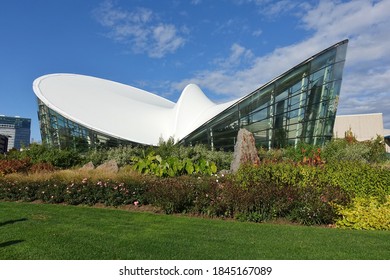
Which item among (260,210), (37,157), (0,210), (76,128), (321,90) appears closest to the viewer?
(260,210)

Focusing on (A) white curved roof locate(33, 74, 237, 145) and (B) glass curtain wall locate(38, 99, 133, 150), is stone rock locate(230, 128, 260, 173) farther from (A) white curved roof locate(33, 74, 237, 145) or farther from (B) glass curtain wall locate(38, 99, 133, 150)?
(B) glass curtain wall locate(38, 99, 133, 150)

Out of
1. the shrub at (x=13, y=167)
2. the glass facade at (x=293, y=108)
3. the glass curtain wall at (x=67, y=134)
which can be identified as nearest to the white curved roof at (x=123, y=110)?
the glass curtain wall at (x=67, y=134)

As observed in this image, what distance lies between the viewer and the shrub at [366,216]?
7.20 metres

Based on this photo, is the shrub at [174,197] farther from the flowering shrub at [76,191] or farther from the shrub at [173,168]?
the shrub at [173,168]

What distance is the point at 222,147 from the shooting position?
938 inches

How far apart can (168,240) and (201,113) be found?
22.7 metres

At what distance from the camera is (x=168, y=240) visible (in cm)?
540

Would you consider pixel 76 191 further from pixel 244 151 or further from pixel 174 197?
pixel 244 151

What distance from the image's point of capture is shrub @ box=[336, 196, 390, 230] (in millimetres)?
7203

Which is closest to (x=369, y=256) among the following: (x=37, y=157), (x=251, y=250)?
(x=251, y=250)

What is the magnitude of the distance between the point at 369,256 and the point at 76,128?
2623 centimetres

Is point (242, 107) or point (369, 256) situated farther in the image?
point (242, 107)

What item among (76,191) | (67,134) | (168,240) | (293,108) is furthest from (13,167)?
(293,108)

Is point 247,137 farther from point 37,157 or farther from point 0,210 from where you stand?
point 37,157
